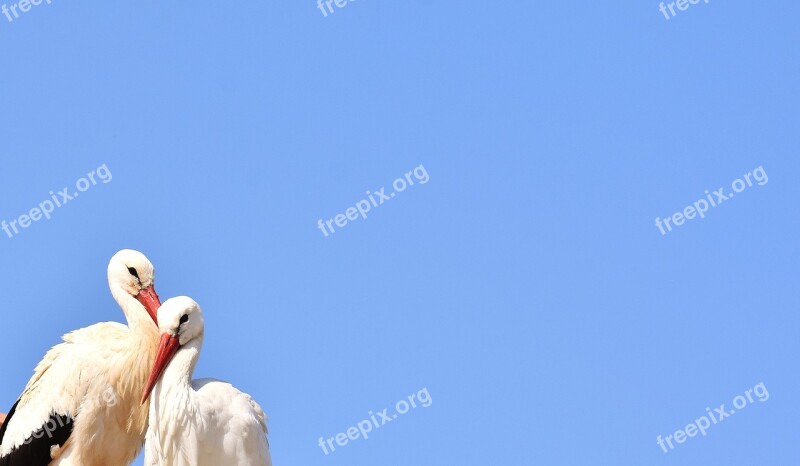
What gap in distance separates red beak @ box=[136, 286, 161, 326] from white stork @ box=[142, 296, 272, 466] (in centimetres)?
70

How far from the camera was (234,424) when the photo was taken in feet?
29.9

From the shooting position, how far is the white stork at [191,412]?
9102mm

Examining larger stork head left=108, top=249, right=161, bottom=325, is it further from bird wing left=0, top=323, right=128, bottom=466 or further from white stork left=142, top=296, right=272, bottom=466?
white stork left=142, top=296, right=272, bottom=466

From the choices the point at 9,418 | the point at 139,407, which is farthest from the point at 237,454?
the point at 9,418

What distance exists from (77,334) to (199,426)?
4.93ft

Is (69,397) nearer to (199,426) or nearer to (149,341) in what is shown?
(149,341)

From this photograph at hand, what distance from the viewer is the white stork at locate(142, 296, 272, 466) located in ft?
29.9

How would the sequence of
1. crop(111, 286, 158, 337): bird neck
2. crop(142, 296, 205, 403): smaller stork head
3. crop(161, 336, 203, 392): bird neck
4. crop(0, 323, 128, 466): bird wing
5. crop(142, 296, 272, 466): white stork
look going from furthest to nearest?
crop(111, 286, 158, 337): bird neck, crop(0, 323, 128, 466): bird wing, crop(142, 296, 205, 403): smaller stork head, crop(161, 336, 203, 392): bird neck, crop(142, 296, 272, 466): white stork

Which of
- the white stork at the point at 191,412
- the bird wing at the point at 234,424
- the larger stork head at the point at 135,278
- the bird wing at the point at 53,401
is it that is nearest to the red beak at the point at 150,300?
the larger stork head at the point at 135,278

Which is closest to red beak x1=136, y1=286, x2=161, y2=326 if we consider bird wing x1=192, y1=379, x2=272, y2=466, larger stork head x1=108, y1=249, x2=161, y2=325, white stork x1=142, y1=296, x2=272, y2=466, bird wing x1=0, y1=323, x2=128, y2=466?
larger stork head x1=108, y1=249, x2=161, y2=325

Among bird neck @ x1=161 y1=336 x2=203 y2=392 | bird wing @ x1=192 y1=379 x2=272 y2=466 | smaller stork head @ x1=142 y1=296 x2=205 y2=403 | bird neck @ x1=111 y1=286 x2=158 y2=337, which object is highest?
bird neck @ x1=111 y1=286 x2=158 y2=337

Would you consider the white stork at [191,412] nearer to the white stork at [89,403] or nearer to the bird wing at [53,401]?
the white stork at [89,403]

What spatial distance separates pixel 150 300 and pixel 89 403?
750mm

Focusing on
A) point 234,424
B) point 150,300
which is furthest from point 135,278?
point 234,424
